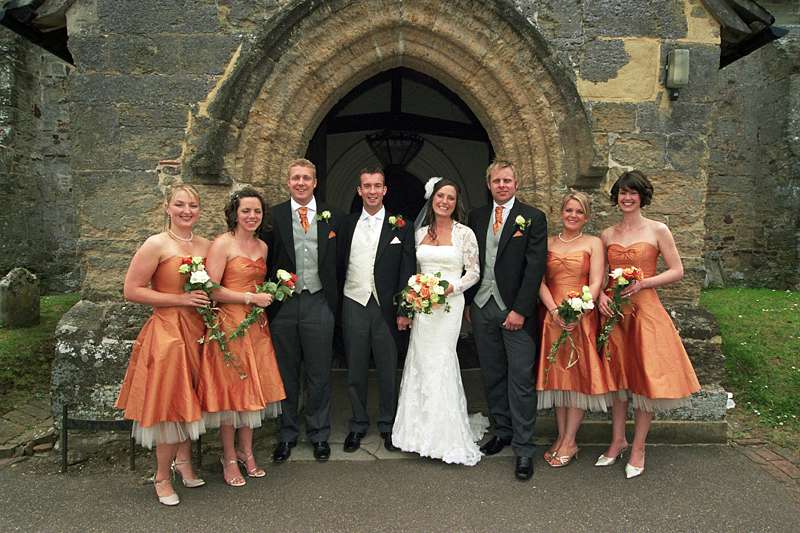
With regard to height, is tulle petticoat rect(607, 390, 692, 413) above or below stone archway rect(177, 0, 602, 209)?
below

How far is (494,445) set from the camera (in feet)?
11.9

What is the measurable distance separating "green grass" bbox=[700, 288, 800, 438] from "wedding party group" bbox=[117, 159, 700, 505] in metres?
1.80

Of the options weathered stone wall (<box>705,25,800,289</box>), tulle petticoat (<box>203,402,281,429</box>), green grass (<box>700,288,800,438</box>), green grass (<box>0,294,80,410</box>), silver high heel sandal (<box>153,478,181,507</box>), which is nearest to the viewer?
silver high heel sandal (<box>153,478,181,507</box>)

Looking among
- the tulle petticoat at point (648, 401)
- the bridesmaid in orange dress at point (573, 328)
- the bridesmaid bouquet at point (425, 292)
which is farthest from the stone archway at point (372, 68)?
the tulle petticoat at point (648, 401)

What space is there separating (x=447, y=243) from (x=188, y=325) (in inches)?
69.0

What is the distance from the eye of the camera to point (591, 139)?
3771 mm

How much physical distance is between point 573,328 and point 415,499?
1.47m

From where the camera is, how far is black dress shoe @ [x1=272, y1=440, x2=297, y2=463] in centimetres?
352

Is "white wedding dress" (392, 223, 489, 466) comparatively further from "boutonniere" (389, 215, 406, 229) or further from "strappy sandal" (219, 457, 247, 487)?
"strappy sandal" (219, 457, 247, 487)

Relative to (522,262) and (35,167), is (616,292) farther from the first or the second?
(35,167)

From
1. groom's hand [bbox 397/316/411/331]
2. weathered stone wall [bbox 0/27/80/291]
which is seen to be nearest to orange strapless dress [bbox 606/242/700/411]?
groom's hand [bbox 397/316/411/331]

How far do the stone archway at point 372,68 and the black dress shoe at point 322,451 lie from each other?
190 centimetres

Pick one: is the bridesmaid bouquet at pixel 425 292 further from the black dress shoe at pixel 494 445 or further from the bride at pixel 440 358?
the black dress shoe at pixel 494 445

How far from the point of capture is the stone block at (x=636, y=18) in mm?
3855
